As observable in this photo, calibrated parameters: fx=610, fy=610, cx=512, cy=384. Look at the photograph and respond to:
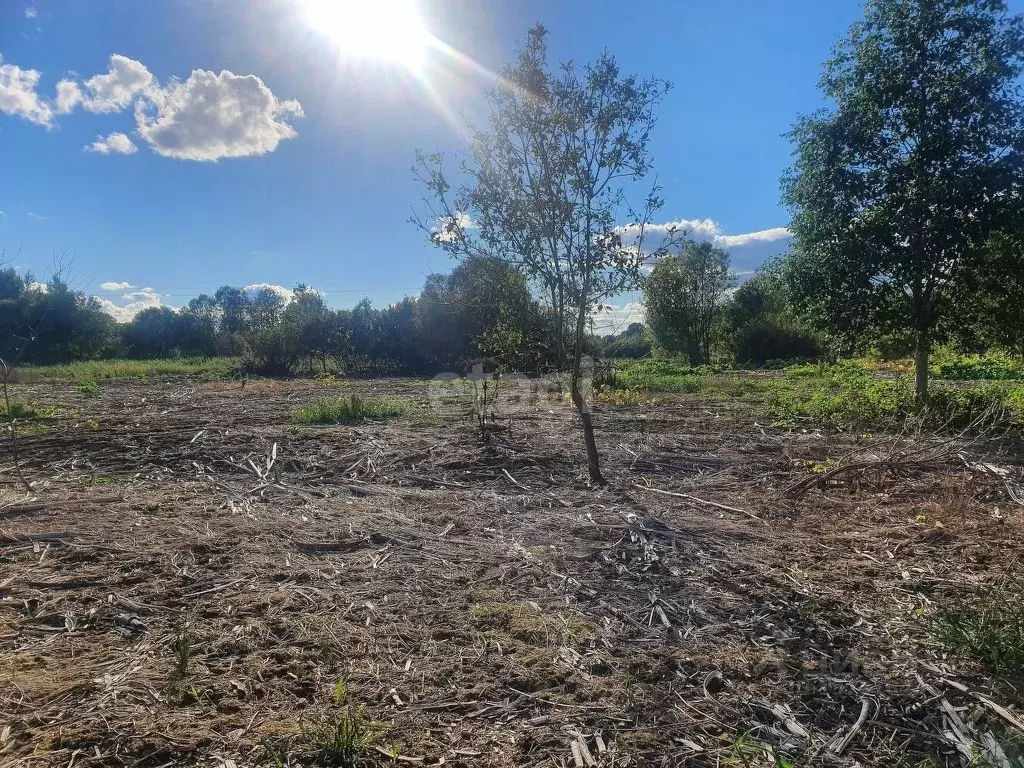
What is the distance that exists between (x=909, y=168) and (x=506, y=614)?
10456mm

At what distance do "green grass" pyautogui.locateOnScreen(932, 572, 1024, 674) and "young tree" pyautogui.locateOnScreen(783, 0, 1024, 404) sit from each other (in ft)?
28.4

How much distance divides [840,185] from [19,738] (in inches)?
469

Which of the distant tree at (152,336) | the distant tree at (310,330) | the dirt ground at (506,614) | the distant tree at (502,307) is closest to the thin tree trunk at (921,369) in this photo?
the dirt ground at (506,614)

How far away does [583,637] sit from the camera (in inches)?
116

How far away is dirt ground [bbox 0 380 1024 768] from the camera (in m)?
2.20

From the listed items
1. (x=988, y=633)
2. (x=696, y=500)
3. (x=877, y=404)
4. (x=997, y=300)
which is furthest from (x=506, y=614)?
(x=997, y=300)

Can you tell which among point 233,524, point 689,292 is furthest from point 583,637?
point 689,292

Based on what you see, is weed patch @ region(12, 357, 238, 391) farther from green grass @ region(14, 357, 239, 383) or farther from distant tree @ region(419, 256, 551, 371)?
distant tree @ region(419, 256, 551, 371)

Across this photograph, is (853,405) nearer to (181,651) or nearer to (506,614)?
(506,614)

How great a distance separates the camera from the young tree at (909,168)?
9477 mm

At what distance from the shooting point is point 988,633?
2607mm

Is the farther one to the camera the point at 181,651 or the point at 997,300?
the point at 997,300

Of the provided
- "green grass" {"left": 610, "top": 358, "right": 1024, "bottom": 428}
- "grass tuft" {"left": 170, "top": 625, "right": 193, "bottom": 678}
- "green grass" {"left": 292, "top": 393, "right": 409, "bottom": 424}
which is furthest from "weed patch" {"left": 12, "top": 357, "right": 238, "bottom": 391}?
"grass tuft" {"left": 170, "top": 625, "right": 193, "bottom": 678}

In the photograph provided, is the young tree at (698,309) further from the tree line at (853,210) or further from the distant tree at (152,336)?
the distant tree at (152,336)
